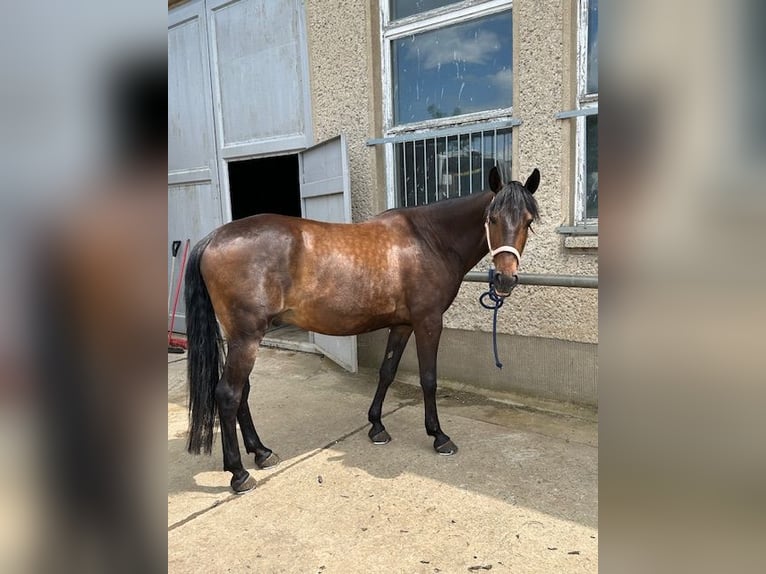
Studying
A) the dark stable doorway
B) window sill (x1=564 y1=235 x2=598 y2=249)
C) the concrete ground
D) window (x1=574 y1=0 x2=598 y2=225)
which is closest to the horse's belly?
the concrete ground

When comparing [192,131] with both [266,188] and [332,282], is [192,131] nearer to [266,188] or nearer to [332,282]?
[266,188]

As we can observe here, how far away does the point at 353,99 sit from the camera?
15.0 ft

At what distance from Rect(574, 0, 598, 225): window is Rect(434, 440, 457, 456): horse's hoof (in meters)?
1.76

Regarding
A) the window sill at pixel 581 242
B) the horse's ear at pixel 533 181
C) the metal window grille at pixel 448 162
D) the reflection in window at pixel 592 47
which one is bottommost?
the window sill at pixel 581 242

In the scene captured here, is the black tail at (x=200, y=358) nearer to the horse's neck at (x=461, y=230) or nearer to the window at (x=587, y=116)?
the horse's neck at (x=461, y=230)

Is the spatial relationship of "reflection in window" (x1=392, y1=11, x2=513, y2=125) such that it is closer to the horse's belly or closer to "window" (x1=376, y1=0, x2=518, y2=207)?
"window" (x1=376, y1=0, x2=518, y2=207)

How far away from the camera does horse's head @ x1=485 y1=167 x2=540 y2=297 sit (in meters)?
2.76

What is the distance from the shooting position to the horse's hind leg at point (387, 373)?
3.30m

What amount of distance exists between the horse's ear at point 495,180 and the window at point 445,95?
917 millimetres

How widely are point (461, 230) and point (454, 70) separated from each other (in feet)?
5.38

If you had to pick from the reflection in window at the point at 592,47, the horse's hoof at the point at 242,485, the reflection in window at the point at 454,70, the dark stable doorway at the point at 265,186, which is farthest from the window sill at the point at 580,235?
the dark stable doorway at the point at 265,186
